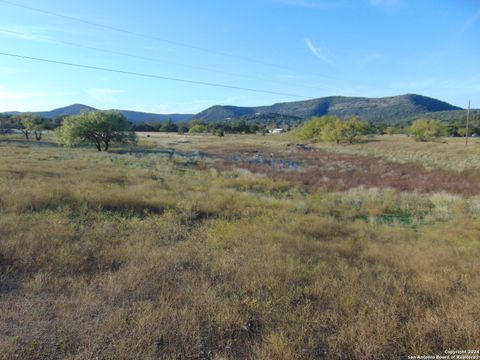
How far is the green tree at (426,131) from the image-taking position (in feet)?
243

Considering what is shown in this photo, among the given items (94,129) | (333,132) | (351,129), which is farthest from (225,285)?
(351,129)

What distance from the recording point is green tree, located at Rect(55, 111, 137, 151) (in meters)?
42.3

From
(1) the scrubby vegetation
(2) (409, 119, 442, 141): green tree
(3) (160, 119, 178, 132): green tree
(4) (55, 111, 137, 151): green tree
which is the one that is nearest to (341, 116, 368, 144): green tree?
(1) the scrubby vegetation

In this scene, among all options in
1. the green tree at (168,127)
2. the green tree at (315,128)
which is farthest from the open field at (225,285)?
the green tree at (168,127)

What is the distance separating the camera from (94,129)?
43750 millimetres

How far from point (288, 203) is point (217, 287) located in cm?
866

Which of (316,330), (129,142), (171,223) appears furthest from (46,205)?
(129,142)

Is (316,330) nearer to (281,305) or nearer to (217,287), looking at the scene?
(281,305)

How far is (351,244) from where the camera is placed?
7.93 meters

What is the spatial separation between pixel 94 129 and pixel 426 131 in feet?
244

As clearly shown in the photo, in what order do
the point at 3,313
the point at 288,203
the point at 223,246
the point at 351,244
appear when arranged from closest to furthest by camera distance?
the point at 3,313 < the point at 223,246 < the point at 351,244 < the point at 288,203

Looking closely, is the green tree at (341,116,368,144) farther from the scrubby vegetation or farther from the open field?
the open field

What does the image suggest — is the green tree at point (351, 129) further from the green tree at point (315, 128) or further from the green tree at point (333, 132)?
the green tree at point (315, 128)

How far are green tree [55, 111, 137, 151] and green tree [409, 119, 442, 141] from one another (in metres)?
67.6
